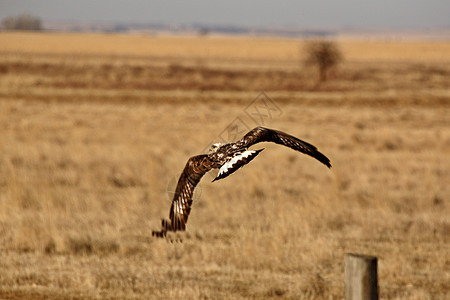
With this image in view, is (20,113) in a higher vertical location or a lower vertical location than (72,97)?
lower

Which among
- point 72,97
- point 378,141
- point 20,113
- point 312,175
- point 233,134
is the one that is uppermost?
point 72,97

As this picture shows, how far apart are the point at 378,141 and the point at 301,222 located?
1107 cm

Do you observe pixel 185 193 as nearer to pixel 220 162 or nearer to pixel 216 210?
pixel 220 162

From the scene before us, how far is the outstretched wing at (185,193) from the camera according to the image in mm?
4938

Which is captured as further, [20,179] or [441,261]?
[20,179]

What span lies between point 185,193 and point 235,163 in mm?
545

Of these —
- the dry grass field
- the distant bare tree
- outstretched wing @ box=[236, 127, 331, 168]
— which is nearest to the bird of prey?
outstretched wing @ box=[236, 127, 331, 168]

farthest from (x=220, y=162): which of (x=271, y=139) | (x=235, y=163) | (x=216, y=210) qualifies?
(x=216, y=210)

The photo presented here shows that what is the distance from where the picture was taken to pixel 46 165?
1583 centimetres

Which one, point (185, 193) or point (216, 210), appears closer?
point (185, 193)

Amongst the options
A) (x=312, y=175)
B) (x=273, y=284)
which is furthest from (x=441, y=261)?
(x=312, y=175)

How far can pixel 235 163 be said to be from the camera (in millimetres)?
4688

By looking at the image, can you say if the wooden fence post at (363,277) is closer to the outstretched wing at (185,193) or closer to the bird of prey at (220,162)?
the bird of prey at (220,162)

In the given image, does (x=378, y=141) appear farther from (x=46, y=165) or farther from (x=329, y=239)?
(x=329, y=239)
